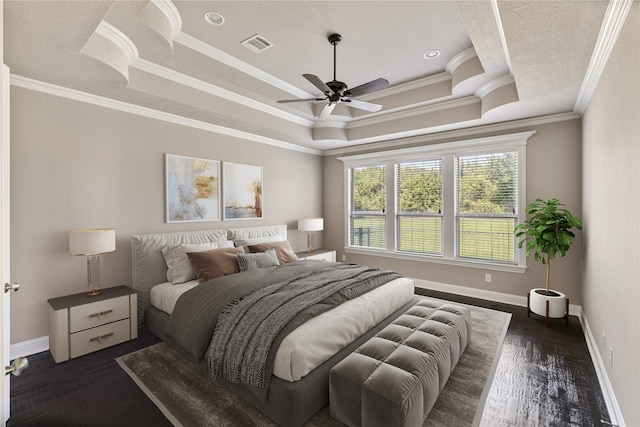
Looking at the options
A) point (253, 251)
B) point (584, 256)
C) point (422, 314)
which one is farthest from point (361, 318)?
point (584, 256)

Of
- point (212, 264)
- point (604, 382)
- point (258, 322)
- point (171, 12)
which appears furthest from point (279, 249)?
point (604, 382)

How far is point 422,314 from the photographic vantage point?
113 inches

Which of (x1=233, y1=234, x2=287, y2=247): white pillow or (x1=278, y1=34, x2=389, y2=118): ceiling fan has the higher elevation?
(x1=278, y1=34, x2=389, y2=118): ceiling fan

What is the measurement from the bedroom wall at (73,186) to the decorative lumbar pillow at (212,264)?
2.73 feet

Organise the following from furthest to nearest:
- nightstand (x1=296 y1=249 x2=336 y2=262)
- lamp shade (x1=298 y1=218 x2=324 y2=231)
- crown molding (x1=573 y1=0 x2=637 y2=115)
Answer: lamp shade (x1=298 y1=218 x2=324 y2=231), nightstand (x1=296 y1=249 x2=336 y2=262), crown molding (x1=573 y1=0 x2=637 y2=115)

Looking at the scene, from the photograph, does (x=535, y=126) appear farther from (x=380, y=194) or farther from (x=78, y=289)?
(x=78, y=289)

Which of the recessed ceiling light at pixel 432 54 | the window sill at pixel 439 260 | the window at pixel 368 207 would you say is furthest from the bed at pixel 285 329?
the recessed ceiling light at pixel 432 54

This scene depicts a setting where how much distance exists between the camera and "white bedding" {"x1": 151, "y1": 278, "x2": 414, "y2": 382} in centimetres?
205

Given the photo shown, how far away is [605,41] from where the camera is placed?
7.27 ft

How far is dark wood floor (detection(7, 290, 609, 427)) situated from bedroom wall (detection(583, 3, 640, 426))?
0.26m

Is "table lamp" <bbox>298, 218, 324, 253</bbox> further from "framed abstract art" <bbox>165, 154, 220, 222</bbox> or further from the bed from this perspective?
"framed abstract art" <bbox>165, 154, 220, 222</bbox>

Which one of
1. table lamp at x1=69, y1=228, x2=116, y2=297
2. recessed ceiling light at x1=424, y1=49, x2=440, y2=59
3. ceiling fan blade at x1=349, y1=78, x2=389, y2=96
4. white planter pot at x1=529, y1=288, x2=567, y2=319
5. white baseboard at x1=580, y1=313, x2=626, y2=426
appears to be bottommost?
white baseboard at x1=580, y1=313, x2=626, y2=426

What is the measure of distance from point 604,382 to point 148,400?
3559mm

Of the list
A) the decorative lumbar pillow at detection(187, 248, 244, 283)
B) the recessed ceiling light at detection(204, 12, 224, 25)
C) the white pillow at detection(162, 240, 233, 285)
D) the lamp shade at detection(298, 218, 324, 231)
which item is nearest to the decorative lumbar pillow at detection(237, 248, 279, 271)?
the decorative lumbar pillow at detection(187, 248, 244, 283)
